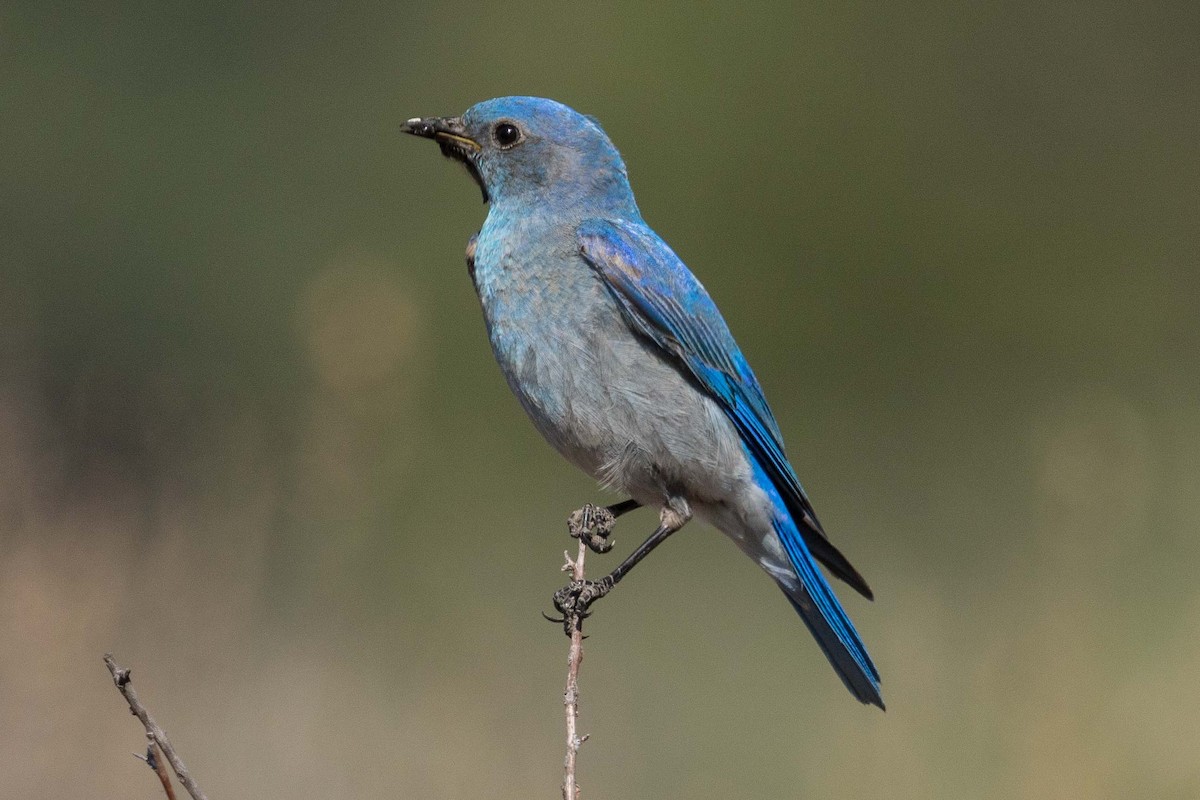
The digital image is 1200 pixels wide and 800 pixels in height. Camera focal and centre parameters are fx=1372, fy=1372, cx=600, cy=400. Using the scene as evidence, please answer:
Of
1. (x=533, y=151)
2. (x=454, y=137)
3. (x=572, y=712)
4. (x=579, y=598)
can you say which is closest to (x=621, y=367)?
(x=579, y=598)

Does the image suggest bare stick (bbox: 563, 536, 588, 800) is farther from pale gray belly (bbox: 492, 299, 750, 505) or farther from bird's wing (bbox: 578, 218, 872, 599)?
bird's wing (bbox: 578, 218, 872, 599)

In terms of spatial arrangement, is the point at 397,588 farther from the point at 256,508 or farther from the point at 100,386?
the point at 100,386

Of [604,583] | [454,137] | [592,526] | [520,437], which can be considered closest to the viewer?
[592,526]

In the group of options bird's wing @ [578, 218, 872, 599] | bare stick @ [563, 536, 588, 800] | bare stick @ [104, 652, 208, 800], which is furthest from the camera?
bird's wing @ [578, 218, 872, 599]

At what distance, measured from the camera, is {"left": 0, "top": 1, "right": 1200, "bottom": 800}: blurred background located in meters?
3.75

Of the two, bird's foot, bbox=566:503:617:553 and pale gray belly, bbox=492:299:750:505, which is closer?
bird's foot, bbox=566:503:617:553

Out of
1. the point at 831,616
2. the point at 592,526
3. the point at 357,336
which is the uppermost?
the point at 357,336

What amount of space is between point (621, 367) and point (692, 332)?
0.28 meters

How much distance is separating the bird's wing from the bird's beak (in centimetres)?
53

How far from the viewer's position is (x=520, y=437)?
6629mm

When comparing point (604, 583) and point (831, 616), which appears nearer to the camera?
point (604, 583)

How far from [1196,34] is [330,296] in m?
6.67

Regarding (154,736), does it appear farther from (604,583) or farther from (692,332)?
(692,332)

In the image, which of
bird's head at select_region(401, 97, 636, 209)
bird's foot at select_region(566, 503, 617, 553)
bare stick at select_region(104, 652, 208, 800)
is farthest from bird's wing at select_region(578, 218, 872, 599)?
bare stick at select_region(104, 652, 208, 800)
